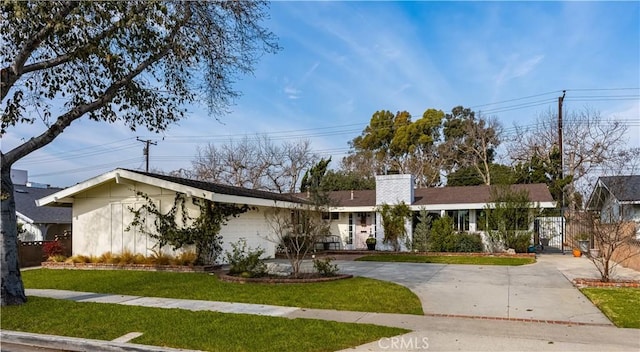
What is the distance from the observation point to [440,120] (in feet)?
147

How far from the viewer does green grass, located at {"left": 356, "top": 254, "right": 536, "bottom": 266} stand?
17.6 metres

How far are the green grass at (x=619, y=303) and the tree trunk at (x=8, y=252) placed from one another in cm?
1128

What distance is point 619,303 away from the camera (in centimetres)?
903

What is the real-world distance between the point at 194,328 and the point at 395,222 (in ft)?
57.0

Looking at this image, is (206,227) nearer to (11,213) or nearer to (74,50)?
(11,213)

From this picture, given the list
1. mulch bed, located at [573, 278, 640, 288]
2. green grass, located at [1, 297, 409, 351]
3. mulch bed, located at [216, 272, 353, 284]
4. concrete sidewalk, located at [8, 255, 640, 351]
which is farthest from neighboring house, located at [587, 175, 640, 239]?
green grass, located at [1, 297, 409, 351]

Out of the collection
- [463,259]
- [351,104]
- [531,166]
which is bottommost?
[463,259]

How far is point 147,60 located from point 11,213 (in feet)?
14.6

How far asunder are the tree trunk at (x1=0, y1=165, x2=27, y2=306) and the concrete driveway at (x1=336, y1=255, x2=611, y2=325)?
833cm

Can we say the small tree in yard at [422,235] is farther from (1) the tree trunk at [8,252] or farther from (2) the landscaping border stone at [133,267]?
(1) the tree trunk at [8,252]

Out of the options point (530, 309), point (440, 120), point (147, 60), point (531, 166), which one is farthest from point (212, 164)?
point (530, 309)

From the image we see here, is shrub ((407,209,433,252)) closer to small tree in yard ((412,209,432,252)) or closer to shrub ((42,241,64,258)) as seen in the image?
small tree in yard ((412,209,432,252))

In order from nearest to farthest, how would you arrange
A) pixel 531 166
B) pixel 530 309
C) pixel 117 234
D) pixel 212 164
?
pixel 530 309, pixel 117 234, pixel 531 166, pixel 212 164

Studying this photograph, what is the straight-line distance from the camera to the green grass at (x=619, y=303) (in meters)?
7.64
